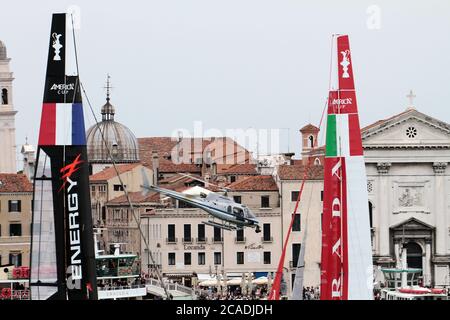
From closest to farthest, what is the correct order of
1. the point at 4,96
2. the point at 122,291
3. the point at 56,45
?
the point at 56,45, the point at 122,291, the point at 4,96

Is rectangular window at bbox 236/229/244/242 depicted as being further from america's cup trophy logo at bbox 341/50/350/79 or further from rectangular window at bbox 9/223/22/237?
america's cup trophy logo at bbox 341/50/350/79

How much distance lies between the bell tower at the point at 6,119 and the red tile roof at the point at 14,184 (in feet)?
42.0

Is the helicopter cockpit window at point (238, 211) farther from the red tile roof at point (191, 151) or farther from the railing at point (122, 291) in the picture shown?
the railing at point (122, 291)

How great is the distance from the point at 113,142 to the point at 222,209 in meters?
19.1

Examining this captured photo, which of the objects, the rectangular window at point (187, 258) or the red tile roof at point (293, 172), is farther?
the rectangular window at point (187, 258)

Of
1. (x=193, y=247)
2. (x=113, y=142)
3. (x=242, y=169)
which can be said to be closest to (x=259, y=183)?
(x=193, y=247)

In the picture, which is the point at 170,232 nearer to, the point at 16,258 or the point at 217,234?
the point at 217,234

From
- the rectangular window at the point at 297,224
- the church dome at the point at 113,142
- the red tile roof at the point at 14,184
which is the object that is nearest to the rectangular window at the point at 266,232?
the rectangular window at the point at 297,224

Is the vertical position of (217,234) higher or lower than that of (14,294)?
higher

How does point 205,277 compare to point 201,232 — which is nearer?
point 205,277

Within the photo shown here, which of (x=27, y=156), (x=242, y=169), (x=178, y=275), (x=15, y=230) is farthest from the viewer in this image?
(x=27, y=156)

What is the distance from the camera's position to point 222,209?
55312 millimetres

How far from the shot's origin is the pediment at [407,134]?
62.1m
